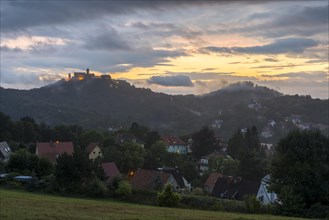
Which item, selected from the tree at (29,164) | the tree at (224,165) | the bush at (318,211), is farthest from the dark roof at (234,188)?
the bush at (318,211)

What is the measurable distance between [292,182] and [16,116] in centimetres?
17572

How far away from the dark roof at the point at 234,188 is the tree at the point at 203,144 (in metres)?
31.5

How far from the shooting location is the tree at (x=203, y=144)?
8838 centimetres

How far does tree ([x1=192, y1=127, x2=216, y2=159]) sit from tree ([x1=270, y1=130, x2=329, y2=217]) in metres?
54.0

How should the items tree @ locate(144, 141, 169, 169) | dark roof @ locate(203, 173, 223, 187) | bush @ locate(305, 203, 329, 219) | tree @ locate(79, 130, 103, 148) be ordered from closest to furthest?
bush @ locate(305, 203, 329, 219)
dark roof @ locate(203, 173, 223, 187)
tree @ locate(144, 141, 169, 169)
tree @ locate(79, 130, 103, 148)

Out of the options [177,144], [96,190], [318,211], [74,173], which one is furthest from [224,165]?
[318,211]

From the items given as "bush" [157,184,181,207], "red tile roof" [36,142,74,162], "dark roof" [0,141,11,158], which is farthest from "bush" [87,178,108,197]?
"dark roof" [0,141,11,158]

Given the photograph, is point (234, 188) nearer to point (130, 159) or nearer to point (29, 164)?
point (130, 159)

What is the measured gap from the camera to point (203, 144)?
8850 cm

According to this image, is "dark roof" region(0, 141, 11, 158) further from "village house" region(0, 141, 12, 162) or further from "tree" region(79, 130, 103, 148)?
→ "tree" region(79, 130, 103, 148)

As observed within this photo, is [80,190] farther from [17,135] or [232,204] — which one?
[17,135]

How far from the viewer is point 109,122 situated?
169250 millimetres

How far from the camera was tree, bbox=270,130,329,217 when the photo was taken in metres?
30.1

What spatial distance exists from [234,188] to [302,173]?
903 inches
